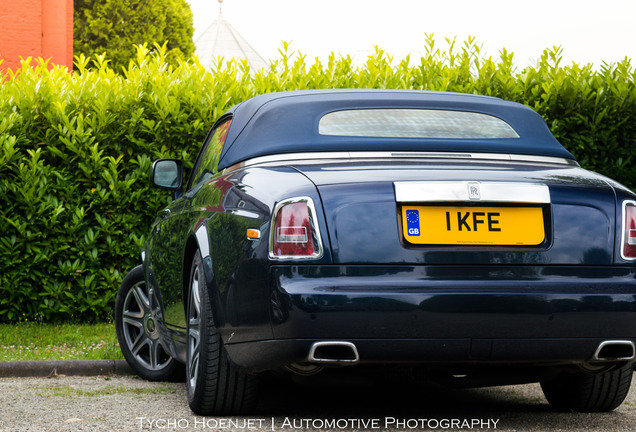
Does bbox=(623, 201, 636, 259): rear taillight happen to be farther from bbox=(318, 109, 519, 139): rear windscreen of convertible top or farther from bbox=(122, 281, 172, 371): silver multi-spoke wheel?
bbox=(122, 281, 172, 371): silver multi-spoke wheel

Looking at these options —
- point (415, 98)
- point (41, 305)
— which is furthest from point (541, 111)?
point (41, 305)

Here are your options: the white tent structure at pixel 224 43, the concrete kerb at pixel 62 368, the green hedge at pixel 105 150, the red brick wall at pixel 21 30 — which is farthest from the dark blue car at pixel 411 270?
the white tent structure at pixel 224 43

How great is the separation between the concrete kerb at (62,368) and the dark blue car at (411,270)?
2.36 meters

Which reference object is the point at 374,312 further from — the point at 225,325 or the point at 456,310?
the point at 225,325

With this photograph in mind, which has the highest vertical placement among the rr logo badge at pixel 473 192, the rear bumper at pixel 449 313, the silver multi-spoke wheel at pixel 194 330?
the rr logo badge at pixel 473 192

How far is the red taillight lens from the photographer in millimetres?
3930

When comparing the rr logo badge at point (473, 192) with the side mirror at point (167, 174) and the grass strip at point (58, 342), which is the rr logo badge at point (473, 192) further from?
the grass strip at point (58, 342)

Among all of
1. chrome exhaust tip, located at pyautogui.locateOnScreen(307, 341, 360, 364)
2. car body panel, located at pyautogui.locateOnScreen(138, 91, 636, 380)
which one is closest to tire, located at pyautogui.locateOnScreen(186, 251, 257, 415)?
car body panel, located at pyautogui.locateOnScreen(138, 91, 636, 380)

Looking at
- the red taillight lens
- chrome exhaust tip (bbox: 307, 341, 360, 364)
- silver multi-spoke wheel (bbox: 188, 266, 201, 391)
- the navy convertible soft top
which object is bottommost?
silver multi-spoke wheel (bbox: 188, 266, 201, 391)

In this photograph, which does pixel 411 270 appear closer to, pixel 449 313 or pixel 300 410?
pixel 449 313

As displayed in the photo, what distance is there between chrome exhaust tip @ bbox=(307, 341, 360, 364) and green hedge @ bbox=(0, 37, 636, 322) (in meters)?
5.49

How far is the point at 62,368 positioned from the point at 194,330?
232cm

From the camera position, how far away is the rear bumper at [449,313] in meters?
3.85

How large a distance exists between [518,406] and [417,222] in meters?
1.91
